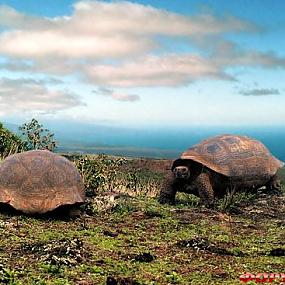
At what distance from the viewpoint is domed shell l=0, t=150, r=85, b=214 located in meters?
11.6

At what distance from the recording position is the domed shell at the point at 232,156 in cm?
1515

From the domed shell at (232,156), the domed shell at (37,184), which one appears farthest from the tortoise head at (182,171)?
the domed shell at (37,184)

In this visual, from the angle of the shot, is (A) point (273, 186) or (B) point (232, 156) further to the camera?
(A) point (273, 186)

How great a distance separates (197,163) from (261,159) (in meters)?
2.09

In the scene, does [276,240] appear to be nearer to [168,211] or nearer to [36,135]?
[168,211]

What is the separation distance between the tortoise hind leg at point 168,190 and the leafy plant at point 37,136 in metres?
5.78

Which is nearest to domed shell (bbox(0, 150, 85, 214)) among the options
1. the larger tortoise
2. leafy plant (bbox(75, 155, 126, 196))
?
leafy plant (bbox(75, 155, 126, 196))

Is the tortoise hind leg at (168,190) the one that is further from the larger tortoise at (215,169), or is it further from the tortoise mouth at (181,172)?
the tortoise mouth at (181,172)

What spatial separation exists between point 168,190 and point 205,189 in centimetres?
113

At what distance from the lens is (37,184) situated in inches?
459

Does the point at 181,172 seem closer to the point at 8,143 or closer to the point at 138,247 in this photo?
the point at 138,247

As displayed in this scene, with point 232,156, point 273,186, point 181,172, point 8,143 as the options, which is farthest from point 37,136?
point 273,186

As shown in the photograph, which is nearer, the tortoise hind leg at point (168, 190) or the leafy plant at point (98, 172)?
the tortoise hind leg at point (168, 190)

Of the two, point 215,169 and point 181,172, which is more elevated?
point 215,169
